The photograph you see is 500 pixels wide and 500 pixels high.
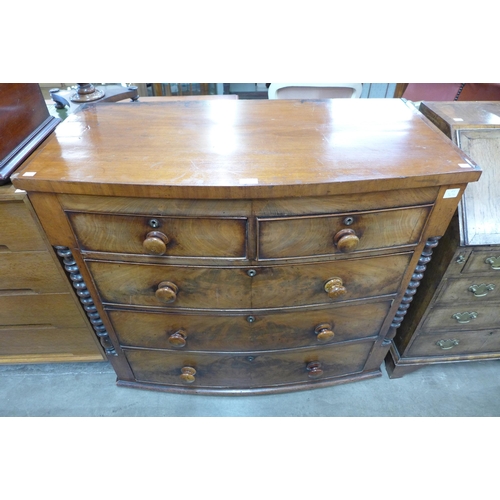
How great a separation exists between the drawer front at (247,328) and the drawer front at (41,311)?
237mm

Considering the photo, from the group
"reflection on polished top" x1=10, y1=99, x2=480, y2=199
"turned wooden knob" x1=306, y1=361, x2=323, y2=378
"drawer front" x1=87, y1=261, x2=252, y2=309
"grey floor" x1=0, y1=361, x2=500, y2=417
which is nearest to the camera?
"reflection on polished top" x1=10, y1=99, x2=480, y2=199

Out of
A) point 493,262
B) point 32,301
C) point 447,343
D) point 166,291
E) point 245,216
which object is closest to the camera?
point 245,216

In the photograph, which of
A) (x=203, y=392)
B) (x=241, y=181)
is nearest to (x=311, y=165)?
(x=241, y=181)

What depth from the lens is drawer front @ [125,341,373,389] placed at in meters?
1.17

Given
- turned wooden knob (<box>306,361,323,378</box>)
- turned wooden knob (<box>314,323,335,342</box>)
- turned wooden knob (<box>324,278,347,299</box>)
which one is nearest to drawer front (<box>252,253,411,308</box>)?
turned wooden knob (<box>324,278,347,299</box>)

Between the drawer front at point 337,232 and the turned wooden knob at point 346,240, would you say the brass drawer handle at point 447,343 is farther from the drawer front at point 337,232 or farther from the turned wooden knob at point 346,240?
the turned wooden knob at point 346,240

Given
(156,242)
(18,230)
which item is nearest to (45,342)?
(18,230)

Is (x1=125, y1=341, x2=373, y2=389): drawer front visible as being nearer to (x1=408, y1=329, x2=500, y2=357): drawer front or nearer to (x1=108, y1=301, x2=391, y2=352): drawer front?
(x1=108, y1=301, x2=391, y2=352): drawer front

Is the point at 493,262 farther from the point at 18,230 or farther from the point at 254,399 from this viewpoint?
the point at 18,230

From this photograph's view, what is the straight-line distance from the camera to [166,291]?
35.2 inches

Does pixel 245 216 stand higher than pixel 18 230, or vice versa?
pixel 245 216

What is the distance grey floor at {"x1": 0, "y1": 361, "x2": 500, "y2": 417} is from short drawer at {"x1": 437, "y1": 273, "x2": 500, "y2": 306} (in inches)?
19.2

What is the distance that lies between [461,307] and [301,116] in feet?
2.83

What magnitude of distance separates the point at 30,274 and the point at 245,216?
760 mm
